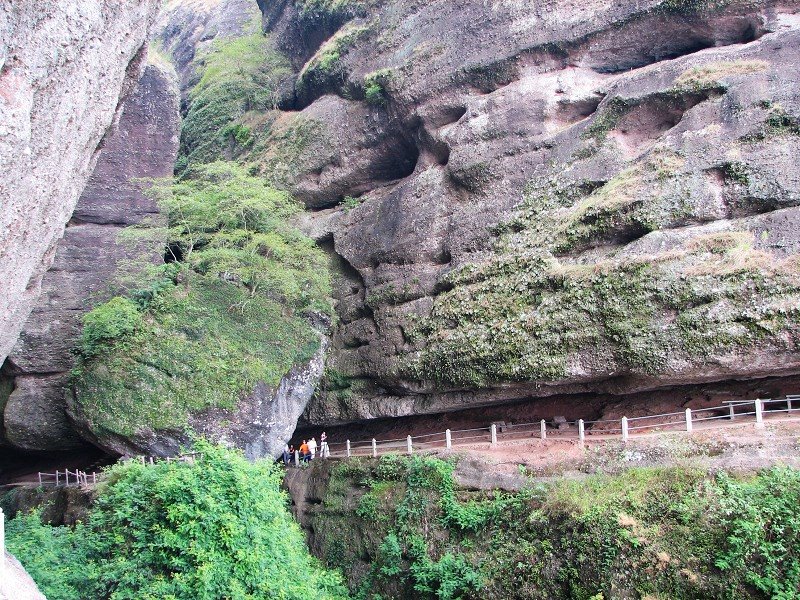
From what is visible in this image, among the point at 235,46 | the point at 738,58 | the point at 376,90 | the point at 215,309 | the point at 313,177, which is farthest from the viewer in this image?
the point at 235,46

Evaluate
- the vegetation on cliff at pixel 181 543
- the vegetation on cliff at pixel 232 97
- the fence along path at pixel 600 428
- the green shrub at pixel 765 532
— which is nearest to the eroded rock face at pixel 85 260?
the vegetation on cliff at pixel 232 97

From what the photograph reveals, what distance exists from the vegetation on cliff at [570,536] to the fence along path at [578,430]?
4.52 feet

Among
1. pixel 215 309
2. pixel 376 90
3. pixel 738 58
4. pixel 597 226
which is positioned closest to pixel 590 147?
pixel 597 226

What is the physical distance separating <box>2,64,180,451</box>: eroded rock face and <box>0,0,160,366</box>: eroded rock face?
796 centimetres

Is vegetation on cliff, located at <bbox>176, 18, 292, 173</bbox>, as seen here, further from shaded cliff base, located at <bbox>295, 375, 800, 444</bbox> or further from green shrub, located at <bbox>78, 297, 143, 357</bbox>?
shaded cliff base, located at <bbox>295, 375, 800, 444</bbox>

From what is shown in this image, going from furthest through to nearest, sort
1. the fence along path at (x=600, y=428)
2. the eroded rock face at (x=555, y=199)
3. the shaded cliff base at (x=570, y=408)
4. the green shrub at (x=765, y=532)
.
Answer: the shaded cliff base at (x=570, y=408) < the eroded rock face at (x=555, y=199) < the fence along path at (x=600, y=428) < the green shrub at (x=765, y=532)

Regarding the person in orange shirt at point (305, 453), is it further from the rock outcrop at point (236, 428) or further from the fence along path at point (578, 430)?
the rock outcrop at point (236, 428)

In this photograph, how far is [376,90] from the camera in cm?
2055

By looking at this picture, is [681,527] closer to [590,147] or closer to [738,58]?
[590,147]

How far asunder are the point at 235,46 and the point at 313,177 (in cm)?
889

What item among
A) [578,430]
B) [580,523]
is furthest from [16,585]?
[578,430]

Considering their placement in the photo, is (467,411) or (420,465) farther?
(467,411)

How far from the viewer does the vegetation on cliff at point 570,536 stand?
1012 cm

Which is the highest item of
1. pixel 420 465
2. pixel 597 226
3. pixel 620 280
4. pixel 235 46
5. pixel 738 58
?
pixel 235 46
